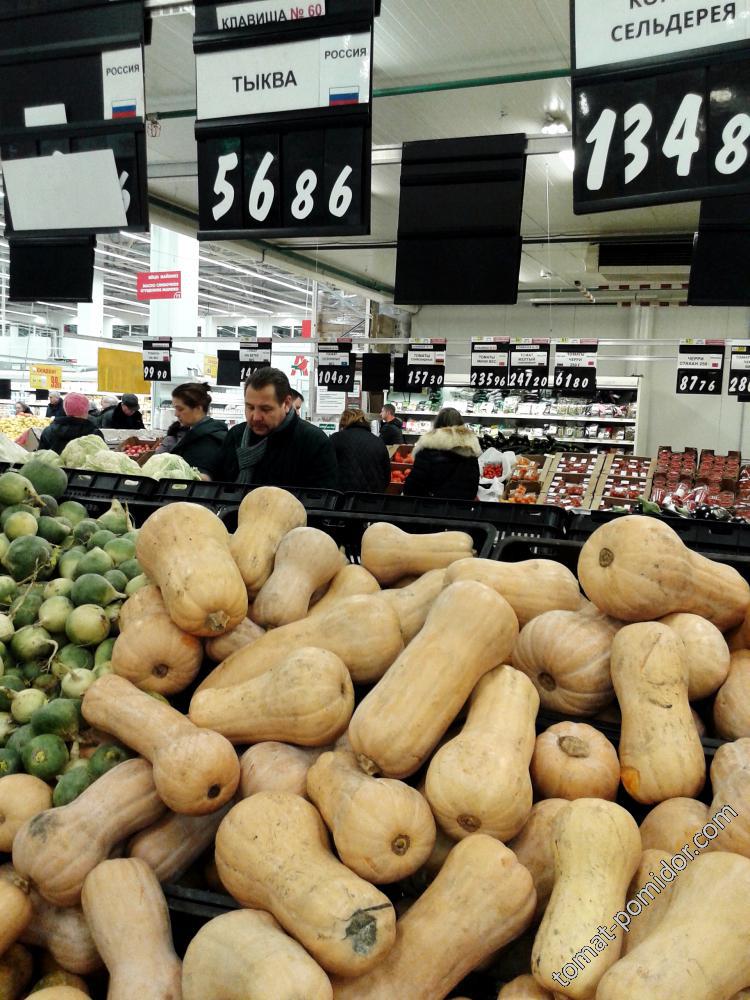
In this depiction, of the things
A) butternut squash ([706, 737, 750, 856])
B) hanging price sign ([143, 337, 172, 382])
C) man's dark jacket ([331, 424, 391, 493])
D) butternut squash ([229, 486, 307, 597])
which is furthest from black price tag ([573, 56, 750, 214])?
hanging price sign ([143, 337, 172, 382])

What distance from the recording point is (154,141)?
750 cm

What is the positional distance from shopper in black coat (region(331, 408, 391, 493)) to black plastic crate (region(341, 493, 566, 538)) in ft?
11.6

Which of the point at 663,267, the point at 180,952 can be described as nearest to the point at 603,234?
the point at 663,267

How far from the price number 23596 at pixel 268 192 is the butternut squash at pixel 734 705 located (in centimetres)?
184

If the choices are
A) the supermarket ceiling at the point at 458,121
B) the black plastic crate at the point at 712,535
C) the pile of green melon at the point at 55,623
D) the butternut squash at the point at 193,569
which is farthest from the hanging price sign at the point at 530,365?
the butternut squash at the point at 193,569

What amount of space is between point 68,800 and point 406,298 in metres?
2.16

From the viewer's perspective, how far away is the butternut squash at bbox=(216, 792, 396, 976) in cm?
95

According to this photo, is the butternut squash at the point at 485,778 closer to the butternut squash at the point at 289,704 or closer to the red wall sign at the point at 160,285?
the butternut squash at the point at 289,704

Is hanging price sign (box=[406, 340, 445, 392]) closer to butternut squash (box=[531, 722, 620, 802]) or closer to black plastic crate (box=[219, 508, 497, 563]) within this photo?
black plastic crate (box=[219, 508, 497, 563])

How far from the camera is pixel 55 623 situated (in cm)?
166

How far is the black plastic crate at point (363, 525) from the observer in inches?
79.6

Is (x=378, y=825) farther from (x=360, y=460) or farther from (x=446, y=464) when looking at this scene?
(x=360, y=460)

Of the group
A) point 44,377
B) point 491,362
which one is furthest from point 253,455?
point 44,377

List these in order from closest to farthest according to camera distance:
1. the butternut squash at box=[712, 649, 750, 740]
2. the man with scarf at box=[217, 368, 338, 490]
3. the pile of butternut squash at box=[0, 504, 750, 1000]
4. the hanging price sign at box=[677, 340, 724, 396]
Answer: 1. the pile of butternut squash at box=[0, 504, 750, 1000]
2. the butternut squash at box=[712, 649, 750, 740]
3. the man with scarf at box=[217, 368, 338, 490]
4. the hanging price sign at box=[677, 340, 724, 396]
